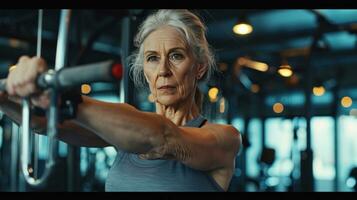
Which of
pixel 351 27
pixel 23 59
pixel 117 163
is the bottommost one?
pixel 117 163

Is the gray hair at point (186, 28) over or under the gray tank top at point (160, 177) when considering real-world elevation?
over

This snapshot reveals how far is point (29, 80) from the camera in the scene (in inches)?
29.2

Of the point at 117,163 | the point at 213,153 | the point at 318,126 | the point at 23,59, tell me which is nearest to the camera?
the point at 23,59

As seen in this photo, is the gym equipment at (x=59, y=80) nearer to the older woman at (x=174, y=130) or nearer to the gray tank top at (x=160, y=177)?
the older woman at (x=174, y=130)

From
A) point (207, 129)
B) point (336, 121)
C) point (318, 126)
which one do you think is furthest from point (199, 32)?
point (318, 126)

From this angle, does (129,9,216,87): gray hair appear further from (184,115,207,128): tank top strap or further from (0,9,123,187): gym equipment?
(0,9,123,187): gym equipment

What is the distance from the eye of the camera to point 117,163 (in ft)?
4.44

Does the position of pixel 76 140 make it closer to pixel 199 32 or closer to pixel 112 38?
pixel 199 32

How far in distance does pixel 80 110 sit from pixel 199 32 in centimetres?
65

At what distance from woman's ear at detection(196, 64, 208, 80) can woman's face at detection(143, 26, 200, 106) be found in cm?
7

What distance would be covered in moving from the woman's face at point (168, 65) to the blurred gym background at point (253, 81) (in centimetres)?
13

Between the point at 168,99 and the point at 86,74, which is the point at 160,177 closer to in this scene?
the point at 168,99

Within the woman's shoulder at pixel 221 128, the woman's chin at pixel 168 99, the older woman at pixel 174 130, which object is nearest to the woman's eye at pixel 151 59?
the older woman at pixel 174 130

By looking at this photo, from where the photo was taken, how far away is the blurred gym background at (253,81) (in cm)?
379
